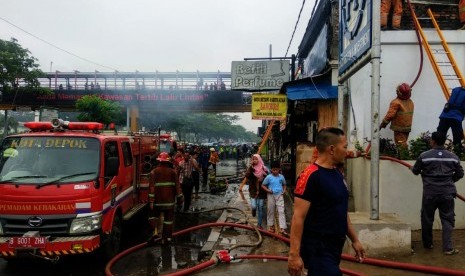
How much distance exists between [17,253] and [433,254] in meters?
5.73

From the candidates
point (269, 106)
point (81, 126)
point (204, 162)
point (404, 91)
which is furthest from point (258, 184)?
point (204, 162)

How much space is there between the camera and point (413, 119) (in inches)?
338

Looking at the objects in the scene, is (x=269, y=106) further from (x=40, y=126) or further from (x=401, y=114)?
(x=40, y=126)

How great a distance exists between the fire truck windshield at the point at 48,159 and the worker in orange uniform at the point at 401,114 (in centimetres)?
523

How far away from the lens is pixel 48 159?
663 centimetres

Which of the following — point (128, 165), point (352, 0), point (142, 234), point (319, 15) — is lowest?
point (142, 234)

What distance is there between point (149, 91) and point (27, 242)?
1100 inches

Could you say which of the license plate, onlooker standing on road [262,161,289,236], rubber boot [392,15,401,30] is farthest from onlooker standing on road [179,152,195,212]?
rubber boot [392,15,401,30]

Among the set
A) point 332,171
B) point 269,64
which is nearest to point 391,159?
point 332,171

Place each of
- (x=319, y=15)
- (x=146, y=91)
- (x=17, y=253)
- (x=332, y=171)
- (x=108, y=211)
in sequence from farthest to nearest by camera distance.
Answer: (x=146, y=91)
(x=319, y=15)
(x=108, y=211)
(x=17, y=253)
(x=332, y=171)

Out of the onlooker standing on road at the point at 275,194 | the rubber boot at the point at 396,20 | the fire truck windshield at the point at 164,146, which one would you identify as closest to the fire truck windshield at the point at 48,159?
the onlooker standing on road at the point at 275,194

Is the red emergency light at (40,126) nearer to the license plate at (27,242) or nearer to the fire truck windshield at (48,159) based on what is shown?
the fire truck windshield at (48,159)

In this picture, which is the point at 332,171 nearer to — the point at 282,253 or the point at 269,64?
the point at 282,253

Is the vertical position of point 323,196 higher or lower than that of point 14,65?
lower
